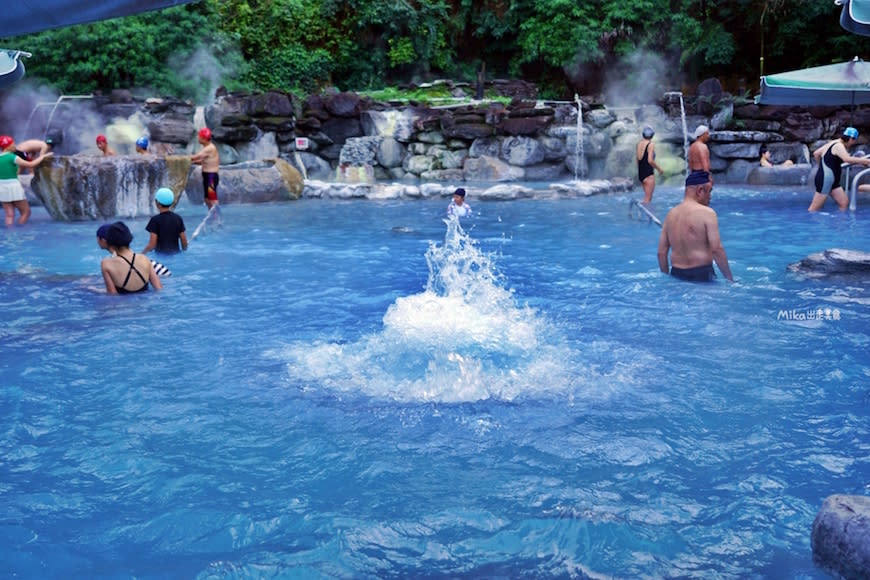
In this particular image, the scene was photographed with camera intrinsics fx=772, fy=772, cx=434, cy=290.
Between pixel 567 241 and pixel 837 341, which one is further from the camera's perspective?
pixel 567 241

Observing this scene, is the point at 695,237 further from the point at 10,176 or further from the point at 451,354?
the point at 10,176

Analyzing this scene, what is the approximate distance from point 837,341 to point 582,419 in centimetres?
247

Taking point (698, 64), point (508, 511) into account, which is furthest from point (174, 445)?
point (698, 64)

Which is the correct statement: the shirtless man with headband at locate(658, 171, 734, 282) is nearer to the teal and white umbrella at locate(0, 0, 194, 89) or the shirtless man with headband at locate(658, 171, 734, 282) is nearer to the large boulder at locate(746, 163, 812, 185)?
the teal and white umbrella at locate(0, 0, 194, 89)

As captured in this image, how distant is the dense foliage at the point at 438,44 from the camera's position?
71.5 feet

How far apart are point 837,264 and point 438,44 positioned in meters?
21.7

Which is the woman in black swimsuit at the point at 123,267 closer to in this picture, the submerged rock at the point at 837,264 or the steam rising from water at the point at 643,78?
the submerged rock at the point at 837,264

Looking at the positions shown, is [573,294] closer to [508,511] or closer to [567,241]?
[567,241]

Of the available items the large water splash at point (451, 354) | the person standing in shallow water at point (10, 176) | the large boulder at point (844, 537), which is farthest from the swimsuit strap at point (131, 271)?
the large boulder at point (844, 537)

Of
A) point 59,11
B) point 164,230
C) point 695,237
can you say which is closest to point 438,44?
point 164,230

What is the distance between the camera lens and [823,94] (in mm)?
14586

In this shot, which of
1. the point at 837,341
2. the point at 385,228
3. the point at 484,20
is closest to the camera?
the point at 837,341

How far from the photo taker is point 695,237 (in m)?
7.09

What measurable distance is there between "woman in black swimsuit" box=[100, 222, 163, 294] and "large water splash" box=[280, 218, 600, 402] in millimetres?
2364
